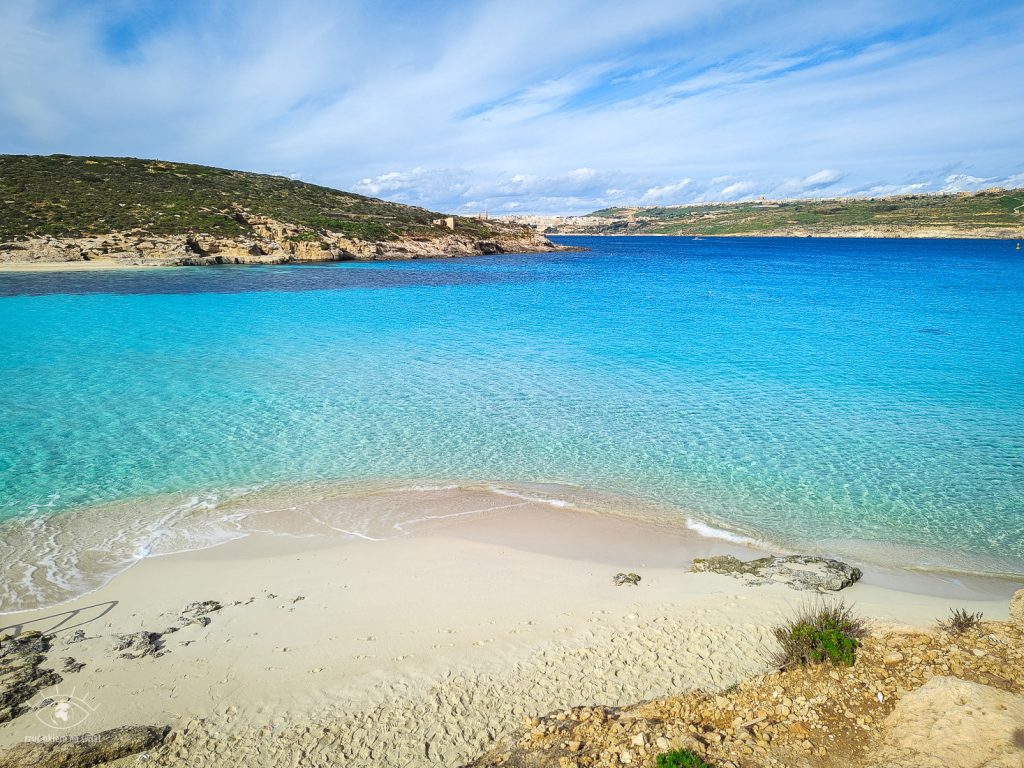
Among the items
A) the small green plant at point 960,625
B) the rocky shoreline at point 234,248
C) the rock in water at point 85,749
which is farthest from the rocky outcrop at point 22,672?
the rocky shoreline at point 234,248

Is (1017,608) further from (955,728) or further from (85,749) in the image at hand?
(85,749)

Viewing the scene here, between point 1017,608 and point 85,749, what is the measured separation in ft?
29.9

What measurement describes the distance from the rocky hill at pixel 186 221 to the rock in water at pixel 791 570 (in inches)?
2136

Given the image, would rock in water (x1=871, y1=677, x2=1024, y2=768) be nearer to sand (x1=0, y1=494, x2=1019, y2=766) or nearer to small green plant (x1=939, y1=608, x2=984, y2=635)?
small green plant (x1=939, y1=608, x2=984, y2=635)

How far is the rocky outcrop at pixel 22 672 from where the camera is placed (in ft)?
15.5

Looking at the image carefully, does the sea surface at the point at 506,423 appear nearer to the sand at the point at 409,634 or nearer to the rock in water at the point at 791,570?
the rock in water at the point at 791,570

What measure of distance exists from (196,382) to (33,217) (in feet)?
160

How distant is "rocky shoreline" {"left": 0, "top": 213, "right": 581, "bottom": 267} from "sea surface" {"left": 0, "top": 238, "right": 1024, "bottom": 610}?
21404 millimetres

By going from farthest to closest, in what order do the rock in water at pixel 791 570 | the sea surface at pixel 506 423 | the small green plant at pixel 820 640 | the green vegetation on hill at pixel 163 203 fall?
the green vegetation on hill at pixel 163 203 → the sea surface at pixel 506 423 → the rock in water at pixel 791 570 → the small green plant at pixel 820 640

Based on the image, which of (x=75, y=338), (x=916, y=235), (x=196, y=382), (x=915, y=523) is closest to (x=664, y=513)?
(x=915, y=523)

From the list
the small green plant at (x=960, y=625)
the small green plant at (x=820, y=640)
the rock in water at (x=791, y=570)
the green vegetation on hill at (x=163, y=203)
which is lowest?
the rock in water at (x=791, y=570)

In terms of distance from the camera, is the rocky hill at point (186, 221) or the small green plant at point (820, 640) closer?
the small green plant at point (820, 640)

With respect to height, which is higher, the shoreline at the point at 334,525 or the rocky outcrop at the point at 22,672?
the rocky outcrop at the point at 22,672

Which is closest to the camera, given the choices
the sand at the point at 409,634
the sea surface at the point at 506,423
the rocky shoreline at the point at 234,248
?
the sand at the point at 409,634
